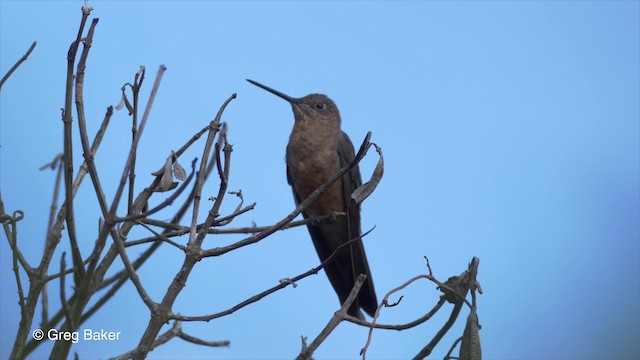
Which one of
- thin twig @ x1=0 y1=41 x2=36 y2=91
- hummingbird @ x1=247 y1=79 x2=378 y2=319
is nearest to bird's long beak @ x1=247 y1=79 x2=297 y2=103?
hummingbird @ x1=247 y1=79 x2=378 y2=319

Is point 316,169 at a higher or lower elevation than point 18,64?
higher

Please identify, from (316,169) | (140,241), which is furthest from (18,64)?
(316,169)

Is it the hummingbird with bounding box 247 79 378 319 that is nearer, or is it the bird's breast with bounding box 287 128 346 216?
the hummingbird with bounding box 247 79 378 319

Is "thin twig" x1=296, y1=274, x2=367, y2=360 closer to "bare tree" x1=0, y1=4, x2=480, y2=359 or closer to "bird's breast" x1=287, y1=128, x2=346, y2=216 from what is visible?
"bare tree" x1=0, y1=4, x2=480, y2=359

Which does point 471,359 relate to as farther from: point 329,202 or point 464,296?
point 329,202

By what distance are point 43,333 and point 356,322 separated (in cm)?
119

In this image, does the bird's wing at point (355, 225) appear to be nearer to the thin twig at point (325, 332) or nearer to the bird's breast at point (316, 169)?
the bird's breast at point (316, 169)

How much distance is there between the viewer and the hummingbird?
6.50m

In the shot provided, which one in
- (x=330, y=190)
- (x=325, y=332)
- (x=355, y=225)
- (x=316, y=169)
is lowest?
(x=325, y=332)

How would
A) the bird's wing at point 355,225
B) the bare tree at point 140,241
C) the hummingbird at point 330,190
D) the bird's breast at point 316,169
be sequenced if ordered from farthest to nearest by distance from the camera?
the bird's breast at point 316,169 < the hummingbird at point 330,190 < the bird's wing at point 355,225 < the bare tree at point 140,241

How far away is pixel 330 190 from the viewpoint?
21.8 feet

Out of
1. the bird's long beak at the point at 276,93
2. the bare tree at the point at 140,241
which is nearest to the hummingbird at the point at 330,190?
the bird's long beak at the point at 276,93

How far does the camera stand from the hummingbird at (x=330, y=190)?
6.50 meters

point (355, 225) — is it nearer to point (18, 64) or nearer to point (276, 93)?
point (276, 93)
